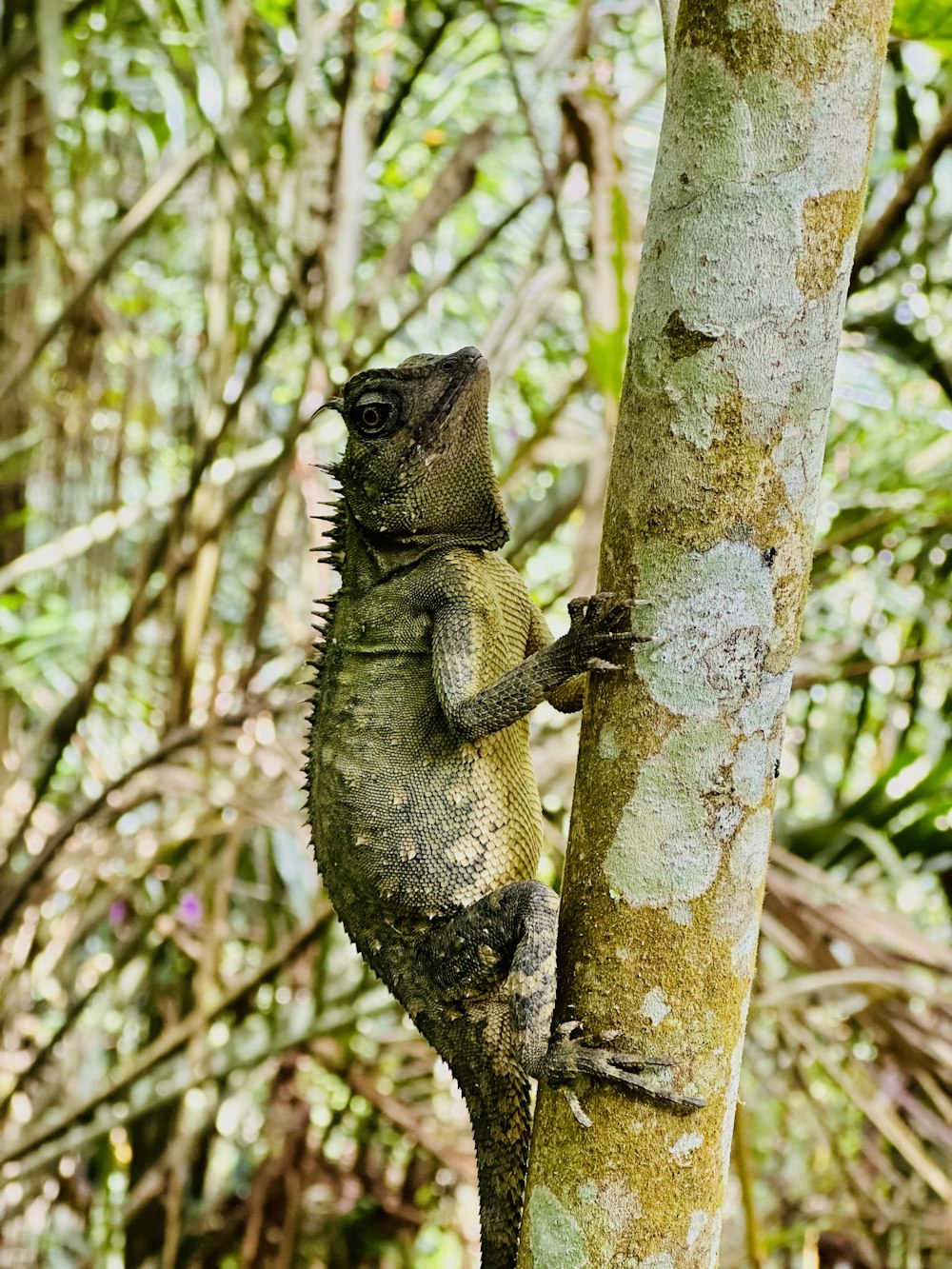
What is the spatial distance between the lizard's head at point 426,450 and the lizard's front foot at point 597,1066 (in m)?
1.10

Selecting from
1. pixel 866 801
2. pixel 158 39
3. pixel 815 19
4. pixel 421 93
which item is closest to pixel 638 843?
pixel 815 19

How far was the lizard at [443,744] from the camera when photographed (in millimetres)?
1889

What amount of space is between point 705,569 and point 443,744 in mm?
844

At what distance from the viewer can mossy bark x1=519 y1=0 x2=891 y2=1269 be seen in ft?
4.22

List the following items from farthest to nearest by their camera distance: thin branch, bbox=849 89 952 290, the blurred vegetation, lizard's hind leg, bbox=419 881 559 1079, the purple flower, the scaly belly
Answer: the purple flower, the blurred vegetation, thin branch, bbox=849 89 952 290, the scaly belly, lizard's hind leg, bbox=419 881 559 1079

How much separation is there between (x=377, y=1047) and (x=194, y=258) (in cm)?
412

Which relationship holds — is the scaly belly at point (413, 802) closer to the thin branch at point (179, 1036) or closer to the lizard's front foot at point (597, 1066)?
the lizard's front foot at point (597, 1066)

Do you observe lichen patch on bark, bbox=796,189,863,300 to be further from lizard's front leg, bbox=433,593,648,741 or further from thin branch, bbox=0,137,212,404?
thin branch, bbox=0,137,212,404

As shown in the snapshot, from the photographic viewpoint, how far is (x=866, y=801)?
3.14 metres

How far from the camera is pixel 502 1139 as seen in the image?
6.36ft

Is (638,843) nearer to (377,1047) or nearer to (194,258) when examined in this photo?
(377,1047)

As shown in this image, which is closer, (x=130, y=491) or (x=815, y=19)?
Result: (x=815, y=19)

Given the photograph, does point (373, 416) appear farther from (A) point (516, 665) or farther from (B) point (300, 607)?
(B) point (300, 607)

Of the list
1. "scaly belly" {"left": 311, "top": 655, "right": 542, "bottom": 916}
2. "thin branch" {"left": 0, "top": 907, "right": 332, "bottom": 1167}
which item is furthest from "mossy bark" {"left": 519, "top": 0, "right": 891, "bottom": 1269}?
"thin branch" {"left": 0, "top": 907, "right": 332, "bottom": 1167}
